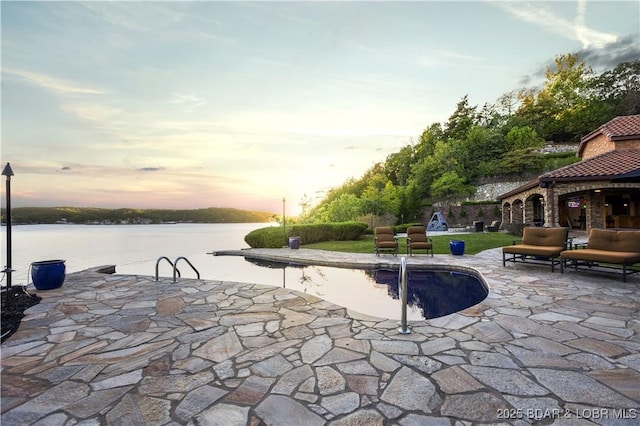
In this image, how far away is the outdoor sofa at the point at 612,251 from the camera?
5.59 metres

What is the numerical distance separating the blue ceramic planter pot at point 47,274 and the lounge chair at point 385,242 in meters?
8.32

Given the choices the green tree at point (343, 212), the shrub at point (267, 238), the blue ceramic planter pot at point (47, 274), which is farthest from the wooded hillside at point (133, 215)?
the blue ceramic planter pot at point (47, 274)

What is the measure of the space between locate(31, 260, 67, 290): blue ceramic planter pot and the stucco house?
697 inches

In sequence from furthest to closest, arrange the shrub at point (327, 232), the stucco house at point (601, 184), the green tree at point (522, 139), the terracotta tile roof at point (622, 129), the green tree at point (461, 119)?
the green tree at point (461, 119), the green tree at point (522, 139), the shrub at point (327, 232), the terracotta tile roof at point (622, 129), the stucco house at point (601, 184)

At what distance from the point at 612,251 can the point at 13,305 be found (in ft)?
36.6

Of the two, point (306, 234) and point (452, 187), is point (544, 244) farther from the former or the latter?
point (452, 187)

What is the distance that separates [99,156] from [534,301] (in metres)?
13.4

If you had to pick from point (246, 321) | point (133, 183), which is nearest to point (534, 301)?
point (246, 321)

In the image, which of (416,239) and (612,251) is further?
(416,239)

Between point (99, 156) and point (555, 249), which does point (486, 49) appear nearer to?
point (555, 249)

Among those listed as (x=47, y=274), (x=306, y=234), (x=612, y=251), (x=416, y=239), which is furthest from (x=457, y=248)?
(x=47, y=274)

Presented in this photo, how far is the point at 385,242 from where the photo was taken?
10.1 m

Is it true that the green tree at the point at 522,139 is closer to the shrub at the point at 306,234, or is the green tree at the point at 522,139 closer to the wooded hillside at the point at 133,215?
the shrub at the point at 306,234

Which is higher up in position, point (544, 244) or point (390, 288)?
point (544, 244)
